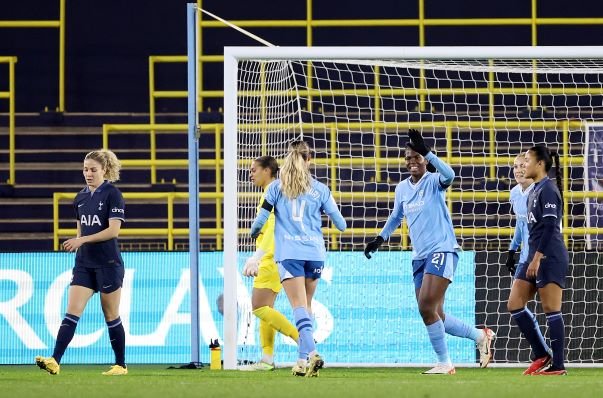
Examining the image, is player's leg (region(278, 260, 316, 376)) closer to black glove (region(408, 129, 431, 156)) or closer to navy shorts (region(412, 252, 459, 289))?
navy shorts (region(412, 252, 459, 289))

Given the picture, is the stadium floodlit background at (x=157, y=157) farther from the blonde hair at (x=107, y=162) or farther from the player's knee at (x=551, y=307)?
the player's knee at (x=551, y=307)

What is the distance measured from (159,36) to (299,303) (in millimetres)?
10284

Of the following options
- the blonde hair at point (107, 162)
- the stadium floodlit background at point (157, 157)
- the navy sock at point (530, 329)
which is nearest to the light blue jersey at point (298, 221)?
the blonde hair at point (107, 162)

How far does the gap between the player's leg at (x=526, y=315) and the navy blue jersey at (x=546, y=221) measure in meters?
0.38

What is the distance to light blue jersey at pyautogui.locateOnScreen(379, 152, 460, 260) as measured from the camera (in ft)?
31.0

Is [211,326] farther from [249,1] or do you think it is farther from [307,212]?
[249,1]

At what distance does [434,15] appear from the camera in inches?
736

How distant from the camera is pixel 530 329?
384 inches

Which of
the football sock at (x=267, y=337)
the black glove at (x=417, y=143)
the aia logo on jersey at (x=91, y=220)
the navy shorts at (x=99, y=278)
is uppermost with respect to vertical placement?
the black glove at (x=417, y=143)

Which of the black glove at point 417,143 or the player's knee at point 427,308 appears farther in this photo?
the player's knee at point 427,308

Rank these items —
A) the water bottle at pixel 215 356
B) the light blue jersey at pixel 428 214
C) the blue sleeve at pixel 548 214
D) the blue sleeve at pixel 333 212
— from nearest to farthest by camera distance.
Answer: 1. the blue sleeve at pixel 548 214
2. the blue sleeve at pixel 333 212
3. the light blue jersey at pixel 428 214
4. the water bottle at pixel 215 356

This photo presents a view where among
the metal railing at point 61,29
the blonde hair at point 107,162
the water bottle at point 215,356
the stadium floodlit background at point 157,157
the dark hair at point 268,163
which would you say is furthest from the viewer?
the metal railing at point 61,29

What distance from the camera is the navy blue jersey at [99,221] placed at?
9367 mm

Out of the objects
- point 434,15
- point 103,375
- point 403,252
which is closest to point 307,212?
point 103,375
